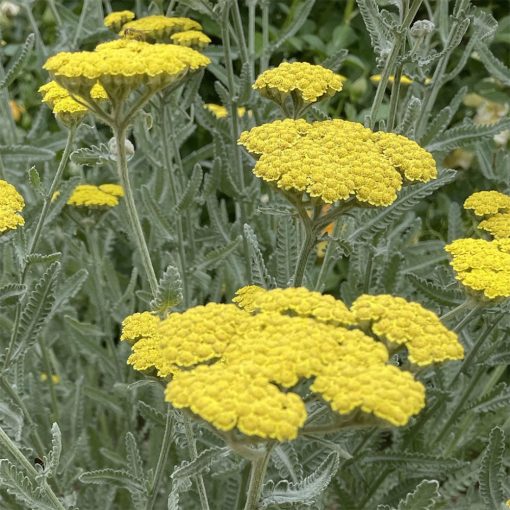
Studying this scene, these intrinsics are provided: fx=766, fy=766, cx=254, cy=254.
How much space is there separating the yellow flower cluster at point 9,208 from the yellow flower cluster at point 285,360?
405 millimetres

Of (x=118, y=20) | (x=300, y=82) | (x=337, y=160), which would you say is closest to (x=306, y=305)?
(x=337, y=160)

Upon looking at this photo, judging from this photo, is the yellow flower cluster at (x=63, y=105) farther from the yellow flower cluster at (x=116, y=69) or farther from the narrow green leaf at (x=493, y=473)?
the narrow green leaf at (x=493, y=473)

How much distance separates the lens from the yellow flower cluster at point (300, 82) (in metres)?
1.36

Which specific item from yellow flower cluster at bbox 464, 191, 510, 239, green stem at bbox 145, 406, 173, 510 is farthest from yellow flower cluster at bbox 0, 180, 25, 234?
yellow flower cluster at bbox 464, 191, 510, 239

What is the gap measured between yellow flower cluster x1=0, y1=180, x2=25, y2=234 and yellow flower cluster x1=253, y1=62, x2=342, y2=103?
471 millimetres

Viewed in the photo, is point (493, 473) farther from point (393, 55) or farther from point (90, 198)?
point (90, 198)

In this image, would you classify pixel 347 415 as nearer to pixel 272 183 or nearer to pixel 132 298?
pixel 272 183

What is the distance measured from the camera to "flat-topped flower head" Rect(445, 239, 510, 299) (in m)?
1.15

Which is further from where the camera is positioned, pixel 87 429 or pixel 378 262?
pixel 87 429

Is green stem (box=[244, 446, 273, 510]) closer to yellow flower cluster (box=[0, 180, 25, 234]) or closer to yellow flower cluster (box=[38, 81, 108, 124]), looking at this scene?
yellow flower cluster (box=[0, 180, 25, 234])

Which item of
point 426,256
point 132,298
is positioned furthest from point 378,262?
point 132,298

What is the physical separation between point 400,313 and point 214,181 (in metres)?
0.96

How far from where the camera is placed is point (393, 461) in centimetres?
157

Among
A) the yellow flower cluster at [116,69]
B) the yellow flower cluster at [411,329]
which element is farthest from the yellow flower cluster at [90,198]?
the yellow flower cluster at [411,329]
